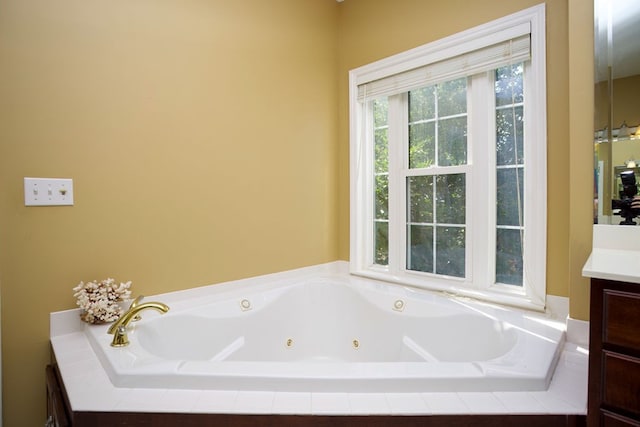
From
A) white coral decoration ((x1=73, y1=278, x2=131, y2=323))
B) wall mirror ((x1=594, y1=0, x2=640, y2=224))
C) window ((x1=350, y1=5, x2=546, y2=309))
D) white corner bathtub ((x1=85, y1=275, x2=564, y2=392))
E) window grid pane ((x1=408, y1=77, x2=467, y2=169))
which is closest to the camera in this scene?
white corner bathtub ((x1=85, y1=275, x2=564, y2=392))

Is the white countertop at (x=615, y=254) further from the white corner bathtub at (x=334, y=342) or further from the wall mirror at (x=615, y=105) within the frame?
the white corner bathtub at (x=334, y=342)

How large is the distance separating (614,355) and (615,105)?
1.04 metres

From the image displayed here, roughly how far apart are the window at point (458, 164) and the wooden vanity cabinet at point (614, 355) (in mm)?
841

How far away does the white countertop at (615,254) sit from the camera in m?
0.90

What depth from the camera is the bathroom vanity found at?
862mm

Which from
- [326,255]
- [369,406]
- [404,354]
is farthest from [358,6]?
[369,406]

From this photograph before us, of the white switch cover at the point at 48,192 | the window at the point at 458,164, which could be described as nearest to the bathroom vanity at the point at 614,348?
the window at the point at 458,164

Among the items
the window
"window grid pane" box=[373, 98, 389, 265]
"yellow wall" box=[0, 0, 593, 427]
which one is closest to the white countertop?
"yellow wall" box=[0, 0, 593, 427]

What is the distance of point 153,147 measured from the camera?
171 cm

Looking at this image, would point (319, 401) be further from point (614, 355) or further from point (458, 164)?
point (458, 164)

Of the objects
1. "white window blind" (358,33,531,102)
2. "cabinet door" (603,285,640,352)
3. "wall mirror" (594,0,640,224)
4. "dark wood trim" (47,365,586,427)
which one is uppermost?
"white window blind" (358,33,531,102)

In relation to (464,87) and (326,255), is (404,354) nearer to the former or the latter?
(326,255)

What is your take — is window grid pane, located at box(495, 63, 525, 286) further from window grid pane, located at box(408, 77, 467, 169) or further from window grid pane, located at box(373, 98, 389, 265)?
window grid pane, located at box(373, 98, 389, 265)

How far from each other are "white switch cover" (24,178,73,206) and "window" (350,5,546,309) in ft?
5.63
